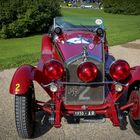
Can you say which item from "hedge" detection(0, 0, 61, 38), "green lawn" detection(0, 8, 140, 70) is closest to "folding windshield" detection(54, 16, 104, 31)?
"green lawn" detection(0, 8, 140, 70)

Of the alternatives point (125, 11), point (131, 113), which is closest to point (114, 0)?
point (125, 11)

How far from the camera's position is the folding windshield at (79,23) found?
24.5 ft

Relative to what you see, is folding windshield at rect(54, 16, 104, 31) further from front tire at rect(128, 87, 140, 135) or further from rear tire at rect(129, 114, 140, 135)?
rear tire at rect(129, 114, 140, 135)

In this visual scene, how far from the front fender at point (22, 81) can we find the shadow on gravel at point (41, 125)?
0.85 metres

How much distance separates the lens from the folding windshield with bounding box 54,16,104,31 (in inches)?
295

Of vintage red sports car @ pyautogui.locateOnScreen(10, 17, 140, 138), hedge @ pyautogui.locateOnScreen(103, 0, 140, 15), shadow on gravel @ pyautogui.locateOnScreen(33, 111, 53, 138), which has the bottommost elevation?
hedge @ pyautogui.locateOnScreen(103, 0, 140, 15)

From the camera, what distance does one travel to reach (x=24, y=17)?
1623 cm

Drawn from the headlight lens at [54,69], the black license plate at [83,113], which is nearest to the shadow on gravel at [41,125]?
the black license plate at [83,113]

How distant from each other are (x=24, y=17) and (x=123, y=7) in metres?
17.1

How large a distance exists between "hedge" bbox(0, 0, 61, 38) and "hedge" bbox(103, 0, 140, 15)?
15117 millimetres

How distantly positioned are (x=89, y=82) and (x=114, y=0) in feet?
92.6

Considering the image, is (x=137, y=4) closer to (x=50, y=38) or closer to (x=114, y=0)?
(x=114, y=0)

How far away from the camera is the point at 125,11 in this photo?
31781 millimetres

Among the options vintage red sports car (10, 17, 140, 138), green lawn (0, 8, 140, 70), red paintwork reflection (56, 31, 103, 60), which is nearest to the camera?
vintage red sports car (10, 17, 140, 138)
